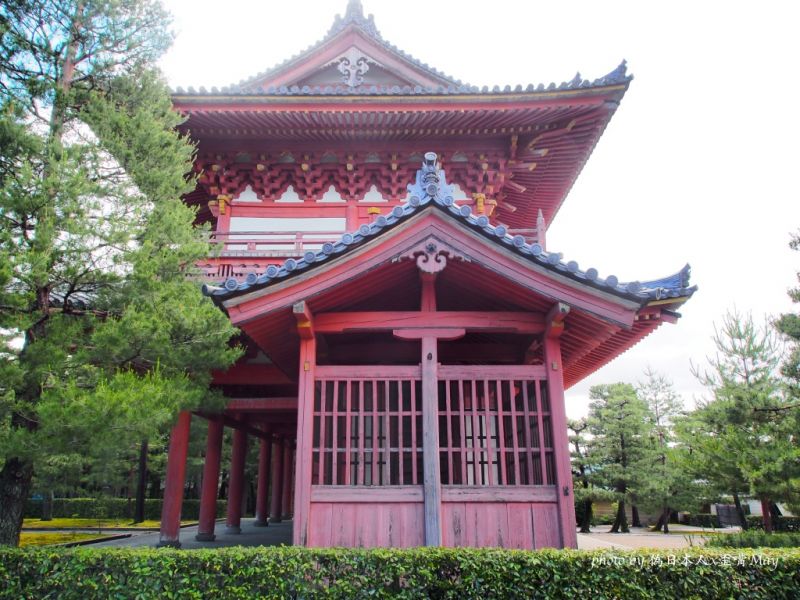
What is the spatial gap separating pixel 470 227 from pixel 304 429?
3.06 meters

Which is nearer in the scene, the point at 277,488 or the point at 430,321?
the point at 430,321

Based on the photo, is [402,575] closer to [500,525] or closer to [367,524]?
[367,524]

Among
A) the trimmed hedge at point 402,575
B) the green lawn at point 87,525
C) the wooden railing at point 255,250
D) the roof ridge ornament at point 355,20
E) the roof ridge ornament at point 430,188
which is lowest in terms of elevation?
the green lawn at point 87,525

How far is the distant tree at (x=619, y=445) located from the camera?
27375 mm

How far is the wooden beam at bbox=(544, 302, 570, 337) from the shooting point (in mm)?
6195

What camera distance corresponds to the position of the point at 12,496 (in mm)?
5988

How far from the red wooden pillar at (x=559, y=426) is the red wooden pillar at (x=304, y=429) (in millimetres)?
2855

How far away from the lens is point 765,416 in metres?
14.0

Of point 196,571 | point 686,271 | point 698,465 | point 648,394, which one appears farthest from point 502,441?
point 648,394

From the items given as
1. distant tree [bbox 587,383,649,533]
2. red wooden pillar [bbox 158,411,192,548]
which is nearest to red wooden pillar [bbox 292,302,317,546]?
red wooden pillar [bbox 158,411,192,548]

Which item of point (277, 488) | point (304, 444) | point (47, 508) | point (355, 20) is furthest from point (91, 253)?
point (47, 508)

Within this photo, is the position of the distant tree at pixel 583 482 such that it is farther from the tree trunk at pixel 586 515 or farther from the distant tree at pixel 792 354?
the distant tree at pixel 792 354

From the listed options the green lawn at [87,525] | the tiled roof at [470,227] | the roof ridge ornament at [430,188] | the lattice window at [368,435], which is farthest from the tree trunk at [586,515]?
the roof ridge ornament at [430,188]

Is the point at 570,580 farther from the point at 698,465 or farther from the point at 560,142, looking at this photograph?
the point at 698,465
